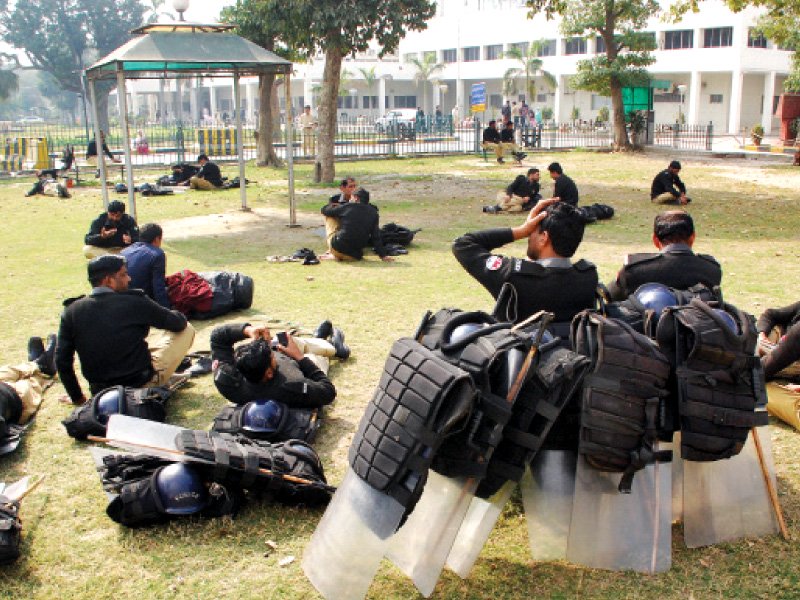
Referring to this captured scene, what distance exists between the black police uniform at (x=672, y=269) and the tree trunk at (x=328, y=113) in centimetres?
1516

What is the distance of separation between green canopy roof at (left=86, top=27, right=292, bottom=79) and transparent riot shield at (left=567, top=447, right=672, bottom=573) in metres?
10.3

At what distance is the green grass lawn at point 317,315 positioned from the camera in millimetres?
3908

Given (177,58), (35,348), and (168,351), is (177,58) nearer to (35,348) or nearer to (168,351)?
(35,348)

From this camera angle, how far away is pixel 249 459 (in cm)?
435

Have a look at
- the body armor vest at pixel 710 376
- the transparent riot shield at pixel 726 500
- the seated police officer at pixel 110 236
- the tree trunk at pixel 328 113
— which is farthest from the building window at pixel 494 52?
the body armor vest at pixel 710 376

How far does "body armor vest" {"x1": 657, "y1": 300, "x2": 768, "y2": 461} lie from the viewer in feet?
12.2

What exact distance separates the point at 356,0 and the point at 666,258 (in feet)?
48.4

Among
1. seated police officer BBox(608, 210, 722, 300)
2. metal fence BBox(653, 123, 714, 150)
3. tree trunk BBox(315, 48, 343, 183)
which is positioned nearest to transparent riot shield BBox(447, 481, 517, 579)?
seated police officer BBox(608, 210, 722, 300)

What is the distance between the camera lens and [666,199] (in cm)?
1661

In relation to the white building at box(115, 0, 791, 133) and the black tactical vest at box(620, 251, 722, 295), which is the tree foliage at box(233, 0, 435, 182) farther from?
the black tactical vest at box(620, 251, 722, 295)

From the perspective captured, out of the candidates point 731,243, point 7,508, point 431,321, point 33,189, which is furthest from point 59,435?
point 33,189

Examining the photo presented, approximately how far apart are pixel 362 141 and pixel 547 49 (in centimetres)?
2879

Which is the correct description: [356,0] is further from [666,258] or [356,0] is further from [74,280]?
[666,258]

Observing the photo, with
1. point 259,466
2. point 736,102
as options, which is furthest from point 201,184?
point 736,102
